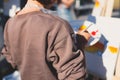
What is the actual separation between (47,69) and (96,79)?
0.69 meters

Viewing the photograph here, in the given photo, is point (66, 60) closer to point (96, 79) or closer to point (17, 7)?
point (96, 79)

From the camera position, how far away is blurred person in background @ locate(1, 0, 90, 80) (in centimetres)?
152

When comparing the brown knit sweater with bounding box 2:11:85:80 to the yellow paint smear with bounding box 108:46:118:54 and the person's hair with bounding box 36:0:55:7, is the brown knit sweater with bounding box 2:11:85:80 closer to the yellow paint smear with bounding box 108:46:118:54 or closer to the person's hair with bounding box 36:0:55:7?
the person's hair with bounding box 36:0:55:7

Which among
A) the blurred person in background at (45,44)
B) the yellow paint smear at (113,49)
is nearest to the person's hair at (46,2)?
the blurred person in background at (45,44)

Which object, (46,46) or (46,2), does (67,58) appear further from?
(46,2)

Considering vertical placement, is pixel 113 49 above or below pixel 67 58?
below

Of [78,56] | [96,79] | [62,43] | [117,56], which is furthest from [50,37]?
[96,79]

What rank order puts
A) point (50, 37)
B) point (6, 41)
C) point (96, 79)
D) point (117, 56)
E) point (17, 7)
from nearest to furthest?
point (50, 37)
point (6, 41)
point (117, 56)
point (96, 79)
point (17, 7)

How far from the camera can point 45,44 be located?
5.02 feet

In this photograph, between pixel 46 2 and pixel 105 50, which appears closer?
pixel 46 2

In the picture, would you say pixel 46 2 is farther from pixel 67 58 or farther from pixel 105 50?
pixel 105 50

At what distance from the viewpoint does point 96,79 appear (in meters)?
2.21

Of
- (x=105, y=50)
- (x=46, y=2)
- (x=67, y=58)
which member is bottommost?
(x=105, y=50)

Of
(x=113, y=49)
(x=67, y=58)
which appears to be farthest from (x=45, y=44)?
A: (x=113, y=49)
